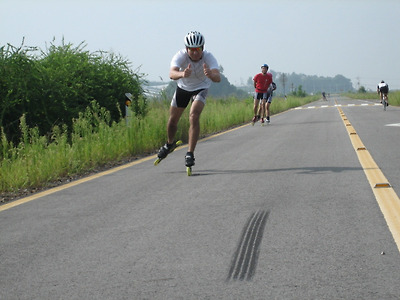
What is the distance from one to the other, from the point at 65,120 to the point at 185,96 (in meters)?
4.39

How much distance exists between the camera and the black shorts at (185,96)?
8.25 metres

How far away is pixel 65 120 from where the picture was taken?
472 inches

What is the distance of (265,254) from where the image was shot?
370 cm

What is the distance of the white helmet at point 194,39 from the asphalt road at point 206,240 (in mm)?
1716

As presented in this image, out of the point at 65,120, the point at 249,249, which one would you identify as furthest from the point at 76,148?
the point at 249,249

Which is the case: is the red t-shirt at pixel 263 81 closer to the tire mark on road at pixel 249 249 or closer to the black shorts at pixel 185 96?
the black shorts at pixel 185 96

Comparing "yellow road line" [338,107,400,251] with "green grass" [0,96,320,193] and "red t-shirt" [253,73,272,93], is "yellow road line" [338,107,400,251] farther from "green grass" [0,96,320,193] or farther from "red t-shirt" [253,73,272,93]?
"red t-shirt" [253,73,272,93]

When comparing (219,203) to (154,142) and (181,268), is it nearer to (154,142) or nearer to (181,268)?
(181,268)

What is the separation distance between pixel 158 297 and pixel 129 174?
5227mm

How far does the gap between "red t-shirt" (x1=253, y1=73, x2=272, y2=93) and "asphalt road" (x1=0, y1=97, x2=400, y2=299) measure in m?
12.1

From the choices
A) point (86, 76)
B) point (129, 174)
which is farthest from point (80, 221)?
point (86, 76)

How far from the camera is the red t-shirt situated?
1942 centimetres

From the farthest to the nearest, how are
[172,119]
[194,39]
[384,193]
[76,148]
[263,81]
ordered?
[263,81], [76,148], [172,119], [194,39], [384,193]

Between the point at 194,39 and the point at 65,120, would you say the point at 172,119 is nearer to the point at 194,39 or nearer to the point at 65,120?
the point at 194,39
